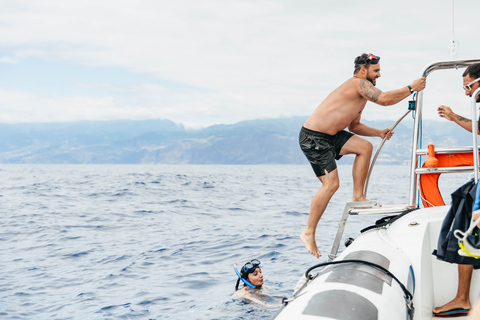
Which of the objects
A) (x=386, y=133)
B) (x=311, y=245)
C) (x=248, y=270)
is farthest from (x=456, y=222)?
(x=248, y=270)

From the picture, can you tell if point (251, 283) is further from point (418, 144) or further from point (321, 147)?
point (418, 144)

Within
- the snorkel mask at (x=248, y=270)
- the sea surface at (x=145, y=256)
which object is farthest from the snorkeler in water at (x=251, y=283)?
the sea surface at (x=145, y=256)

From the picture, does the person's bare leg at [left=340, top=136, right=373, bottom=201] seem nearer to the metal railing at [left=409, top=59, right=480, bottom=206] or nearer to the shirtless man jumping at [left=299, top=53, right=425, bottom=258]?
the shirtless man jumping at [left=299, top=53, right=425, bottom=258]

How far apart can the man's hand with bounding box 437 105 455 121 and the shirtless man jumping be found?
1.72 ft

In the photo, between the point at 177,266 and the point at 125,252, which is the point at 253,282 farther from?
the point at 125,252

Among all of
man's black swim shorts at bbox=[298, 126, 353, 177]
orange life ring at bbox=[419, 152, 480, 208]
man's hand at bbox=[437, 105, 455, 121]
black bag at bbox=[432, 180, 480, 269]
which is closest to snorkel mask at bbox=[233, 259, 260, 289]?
man's black swim shorts at bbox=[298, 126, 353, 177]

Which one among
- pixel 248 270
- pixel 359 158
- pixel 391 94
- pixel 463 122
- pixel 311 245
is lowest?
pixel 248 270

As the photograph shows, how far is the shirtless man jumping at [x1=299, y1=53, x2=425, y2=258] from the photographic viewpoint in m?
4.46

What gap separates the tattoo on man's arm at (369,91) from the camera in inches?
169

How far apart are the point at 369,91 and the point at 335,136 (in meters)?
0.57

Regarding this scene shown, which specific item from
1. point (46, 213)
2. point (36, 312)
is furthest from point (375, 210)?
point (46, 213)

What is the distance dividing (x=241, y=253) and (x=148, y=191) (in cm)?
1594

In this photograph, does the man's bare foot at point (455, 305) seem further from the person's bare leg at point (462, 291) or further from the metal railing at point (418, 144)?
the metal railing at point (418, 144)

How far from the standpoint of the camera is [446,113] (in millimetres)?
4055
